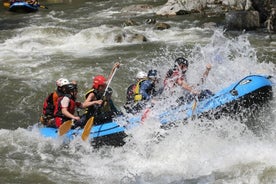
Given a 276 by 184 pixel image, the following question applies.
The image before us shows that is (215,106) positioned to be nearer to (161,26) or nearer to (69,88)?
(69,88)

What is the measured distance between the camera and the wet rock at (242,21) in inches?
671

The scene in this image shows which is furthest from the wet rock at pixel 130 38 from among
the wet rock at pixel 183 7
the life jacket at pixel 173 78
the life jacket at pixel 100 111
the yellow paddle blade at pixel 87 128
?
the yellow paddle blade at pixel 87 128

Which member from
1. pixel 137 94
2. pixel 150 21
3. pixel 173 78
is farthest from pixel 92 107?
pixel 150 21

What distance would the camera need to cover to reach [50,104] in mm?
8188

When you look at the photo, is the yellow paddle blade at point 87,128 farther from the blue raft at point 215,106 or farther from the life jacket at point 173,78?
the life jacket at point 173,78

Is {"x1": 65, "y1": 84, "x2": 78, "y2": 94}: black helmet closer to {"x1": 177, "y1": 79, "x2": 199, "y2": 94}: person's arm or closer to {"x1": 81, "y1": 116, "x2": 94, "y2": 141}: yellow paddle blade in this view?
{"x1": 81, "y1": 116, "x2": 94, "y2": 141}: yellow paddle blade

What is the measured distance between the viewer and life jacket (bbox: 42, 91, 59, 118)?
812cm

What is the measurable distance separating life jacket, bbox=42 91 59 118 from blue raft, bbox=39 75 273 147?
3.19ft

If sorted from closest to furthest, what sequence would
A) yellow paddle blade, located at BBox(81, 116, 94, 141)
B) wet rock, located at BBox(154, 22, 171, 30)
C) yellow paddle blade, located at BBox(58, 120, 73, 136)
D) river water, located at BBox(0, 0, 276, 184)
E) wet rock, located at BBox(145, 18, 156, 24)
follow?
river water, located at BBox(0, 0, 276, 184) → yellow paddle blade, located at BBox(81, 116, 94, 141) → yellow paddle blade, located at BBox(58, 120, 73, 136) → wet rock, located at BBox(154, 22, 171, 30) → wet rock, located at BBox(145, 18, 156, 24)

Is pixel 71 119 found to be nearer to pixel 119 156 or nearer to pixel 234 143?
pixel 119 156

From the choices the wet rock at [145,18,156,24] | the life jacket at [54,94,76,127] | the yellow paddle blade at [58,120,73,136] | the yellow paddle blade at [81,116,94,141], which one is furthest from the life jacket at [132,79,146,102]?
the wet rock at [145,18,156,24]

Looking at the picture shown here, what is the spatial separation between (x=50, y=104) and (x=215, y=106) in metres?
2.80

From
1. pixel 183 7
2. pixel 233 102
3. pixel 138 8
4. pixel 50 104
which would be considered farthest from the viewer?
pixel 138 8

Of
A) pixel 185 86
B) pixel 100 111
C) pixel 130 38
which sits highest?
pixel 185 86
